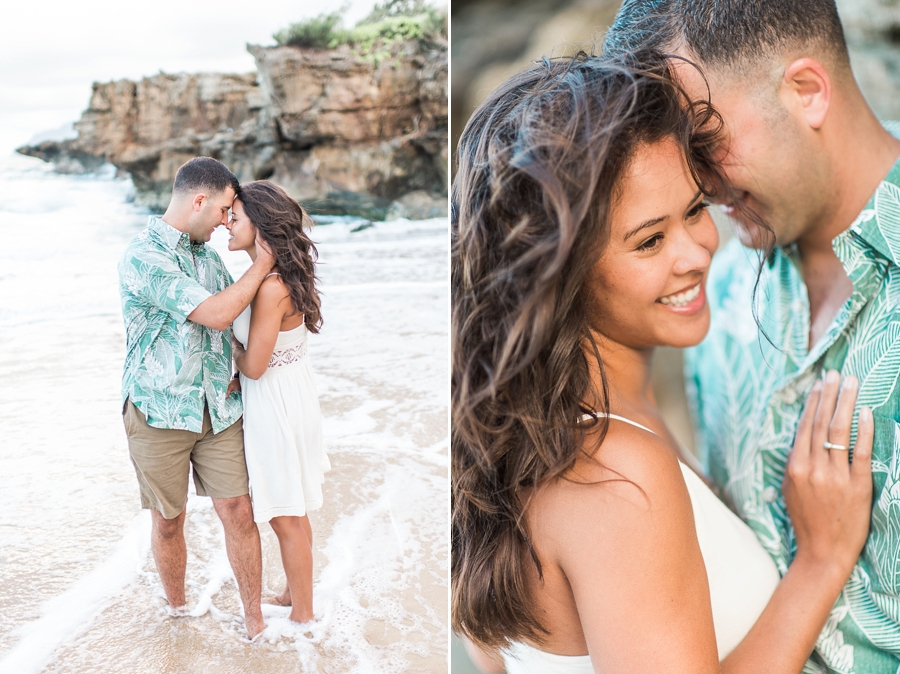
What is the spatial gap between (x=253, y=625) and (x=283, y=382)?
0.60 metres

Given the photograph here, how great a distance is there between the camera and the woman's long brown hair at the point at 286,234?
1.39 meters

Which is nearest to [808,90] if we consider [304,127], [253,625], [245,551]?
[245,551]

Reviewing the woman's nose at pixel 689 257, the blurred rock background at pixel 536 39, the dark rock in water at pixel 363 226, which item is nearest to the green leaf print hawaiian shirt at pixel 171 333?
the blurred rock background at pixel 536 39

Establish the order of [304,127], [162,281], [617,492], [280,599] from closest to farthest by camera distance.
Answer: [617,492] < [162,281] < [280,599] < [304,127]

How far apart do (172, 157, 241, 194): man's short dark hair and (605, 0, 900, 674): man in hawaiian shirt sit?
0.82 m

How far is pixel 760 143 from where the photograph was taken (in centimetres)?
93

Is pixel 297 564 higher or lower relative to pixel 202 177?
lower

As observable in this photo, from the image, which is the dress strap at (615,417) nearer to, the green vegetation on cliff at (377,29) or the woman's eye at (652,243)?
the woman's eye at (652,243)

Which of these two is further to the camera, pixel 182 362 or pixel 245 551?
pixel 245 551

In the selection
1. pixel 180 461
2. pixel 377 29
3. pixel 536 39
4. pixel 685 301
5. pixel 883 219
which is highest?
pixel 377 29

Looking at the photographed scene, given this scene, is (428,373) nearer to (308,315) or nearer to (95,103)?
(308,315)

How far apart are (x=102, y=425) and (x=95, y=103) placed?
1279mm

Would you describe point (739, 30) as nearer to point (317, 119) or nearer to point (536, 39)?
point (536, 39)

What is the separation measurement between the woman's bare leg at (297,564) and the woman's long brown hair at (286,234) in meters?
0.54
